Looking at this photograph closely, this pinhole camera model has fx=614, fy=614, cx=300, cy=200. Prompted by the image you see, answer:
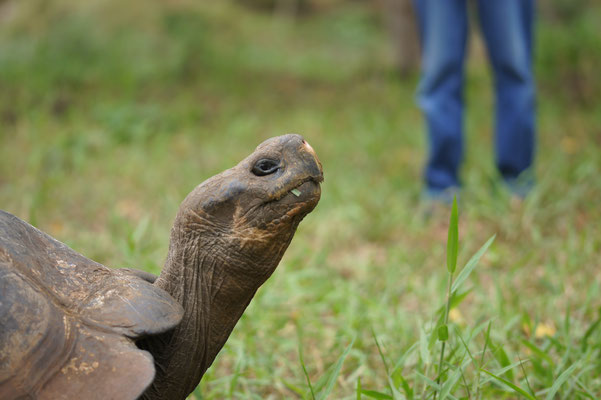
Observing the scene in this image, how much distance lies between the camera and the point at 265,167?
132 centimetres

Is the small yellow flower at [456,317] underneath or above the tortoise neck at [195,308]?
underneath

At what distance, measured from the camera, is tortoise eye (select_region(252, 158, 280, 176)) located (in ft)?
4.27

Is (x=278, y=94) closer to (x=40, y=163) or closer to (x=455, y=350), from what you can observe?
(x=40, y=163)

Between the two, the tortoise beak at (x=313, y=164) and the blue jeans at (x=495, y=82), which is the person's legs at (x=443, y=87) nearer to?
the blue jeans at (x=495, y=82)

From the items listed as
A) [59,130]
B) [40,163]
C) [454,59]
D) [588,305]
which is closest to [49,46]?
[59,130]

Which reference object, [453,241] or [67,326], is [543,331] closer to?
[453,241]

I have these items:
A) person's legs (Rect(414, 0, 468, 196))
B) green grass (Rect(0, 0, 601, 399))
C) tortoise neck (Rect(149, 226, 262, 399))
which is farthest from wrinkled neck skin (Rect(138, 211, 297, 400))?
person's legs (Rect(414, 0, 468, 196))

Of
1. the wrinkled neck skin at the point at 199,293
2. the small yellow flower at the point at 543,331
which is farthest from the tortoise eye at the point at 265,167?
the small yellow flower at the point at 543,331

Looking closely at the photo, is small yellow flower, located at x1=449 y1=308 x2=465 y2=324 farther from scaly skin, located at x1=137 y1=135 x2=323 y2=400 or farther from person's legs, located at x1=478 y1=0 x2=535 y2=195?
person's legs, located at x1=478 y1=0 x2=535 y2=195

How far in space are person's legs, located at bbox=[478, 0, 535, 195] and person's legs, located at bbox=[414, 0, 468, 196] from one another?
0.54ft

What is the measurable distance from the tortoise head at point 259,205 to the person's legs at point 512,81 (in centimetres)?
239

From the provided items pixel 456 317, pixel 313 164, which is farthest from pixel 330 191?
pixel 313 164

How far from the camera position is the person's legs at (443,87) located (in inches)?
133

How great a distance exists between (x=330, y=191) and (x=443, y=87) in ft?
3.03
